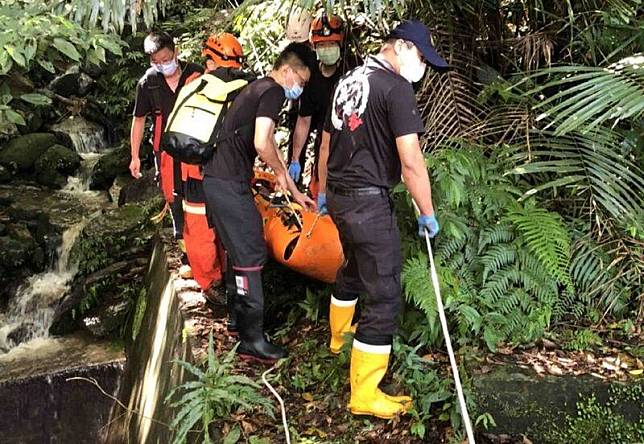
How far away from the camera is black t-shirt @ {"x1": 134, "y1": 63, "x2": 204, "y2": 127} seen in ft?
17.2

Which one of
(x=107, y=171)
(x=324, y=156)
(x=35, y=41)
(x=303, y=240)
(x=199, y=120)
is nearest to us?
(x=35, y=41)

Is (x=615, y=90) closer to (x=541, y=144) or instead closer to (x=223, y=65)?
(x=541, y=144)

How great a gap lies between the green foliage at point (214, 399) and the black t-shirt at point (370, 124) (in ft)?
4.38

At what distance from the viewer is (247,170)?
13.9 ft

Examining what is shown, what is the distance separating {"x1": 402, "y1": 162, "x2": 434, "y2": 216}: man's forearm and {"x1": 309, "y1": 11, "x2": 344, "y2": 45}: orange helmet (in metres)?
2.00

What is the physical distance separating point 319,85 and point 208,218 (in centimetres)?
144

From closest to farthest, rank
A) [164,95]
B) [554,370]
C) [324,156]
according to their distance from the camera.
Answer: [554,370]
[324,156]
[164,95]

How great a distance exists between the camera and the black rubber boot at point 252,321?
4.28m

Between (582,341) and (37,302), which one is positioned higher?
(582,341)

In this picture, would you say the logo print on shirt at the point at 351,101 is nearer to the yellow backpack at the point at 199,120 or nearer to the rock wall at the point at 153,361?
the yellow backpack at the point at 199,120

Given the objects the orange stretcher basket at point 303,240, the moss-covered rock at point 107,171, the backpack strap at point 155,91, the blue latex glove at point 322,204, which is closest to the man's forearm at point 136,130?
the backpack strap at point 155,91

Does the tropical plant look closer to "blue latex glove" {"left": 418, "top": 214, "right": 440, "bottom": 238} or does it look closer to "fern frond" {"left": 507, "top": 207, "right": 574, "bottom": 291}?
"blue latex glove" {"left": 418, "top": 214, "right": 440, "bottom": 238}

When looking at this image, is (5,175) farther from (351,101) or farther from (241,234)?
(351,101)

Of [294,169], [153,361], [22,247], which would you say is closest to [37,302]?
[22,247]
